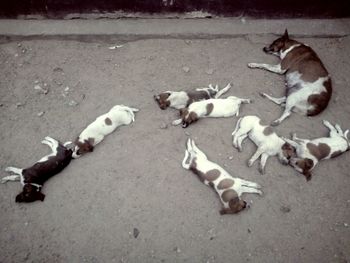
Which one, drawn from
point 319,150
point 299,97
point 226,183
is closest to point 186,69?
point 299,97

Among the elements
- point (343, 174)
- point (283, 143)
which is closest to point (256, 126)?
point (283, 143)

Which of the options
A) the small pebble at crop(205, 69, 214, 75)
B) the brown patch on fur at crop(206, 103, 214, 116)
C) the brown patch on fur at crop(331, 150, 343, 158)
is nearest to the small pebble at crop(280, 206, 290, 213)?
the brown patch on fur at crop(331, 150, 343, 158)

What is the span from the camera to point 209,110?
181 inches

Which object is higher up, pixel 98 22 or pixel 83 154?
pixel 98 22

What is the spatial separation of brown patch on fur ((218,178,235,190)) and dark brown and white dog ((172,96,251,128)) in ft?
3.23

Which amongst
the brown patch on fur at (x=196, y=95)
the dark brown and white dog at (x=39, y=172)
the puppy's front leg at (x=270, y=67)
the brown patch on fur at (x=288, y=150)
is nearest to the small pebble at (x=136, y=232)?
the dark brown and white dog at (x=39, y=172)

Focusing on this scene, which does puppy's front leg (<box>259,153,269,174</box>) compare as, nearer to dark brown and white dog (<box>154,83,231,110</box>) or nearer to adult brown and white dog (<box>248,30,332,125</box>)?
adult brown and white dog (<box>248,30,332,125</box>)

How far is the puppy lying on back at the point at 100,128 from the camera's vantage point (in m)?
4.35

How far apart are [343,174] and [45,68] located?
4389 millimetres

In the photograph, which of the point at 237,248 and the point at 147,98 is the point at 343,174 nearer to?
the point at 237,248

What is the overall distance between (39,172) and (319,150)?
3274 millimetres

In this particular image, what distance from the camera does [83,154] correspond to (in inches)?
176

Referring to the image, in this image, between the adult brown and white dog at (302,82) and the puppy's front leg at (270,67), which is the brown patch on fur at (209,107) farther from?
the puppy's front leg at (270,67)

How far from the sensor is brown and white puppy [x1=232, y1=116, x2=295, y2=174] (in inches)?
169
